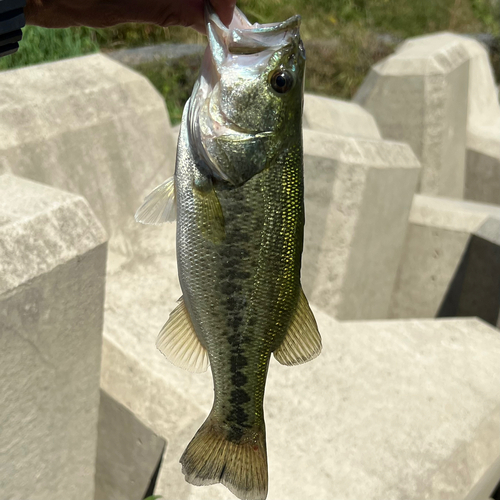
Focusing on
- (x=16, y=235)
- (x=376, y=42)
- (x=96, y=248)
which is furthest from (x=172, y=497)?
(x=376, y=42)

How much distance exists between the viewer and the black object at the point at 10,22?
5.05 feet

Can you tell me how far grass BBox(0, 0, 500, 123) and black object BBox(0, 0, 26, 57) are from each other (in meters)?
4.05

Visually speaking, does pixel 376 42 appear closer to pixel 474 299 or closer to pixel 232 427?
pixel 474 299

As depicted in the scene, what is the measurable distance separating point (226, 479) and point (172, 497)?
2.68 ft

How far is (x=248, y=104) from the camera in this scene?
4.84ft

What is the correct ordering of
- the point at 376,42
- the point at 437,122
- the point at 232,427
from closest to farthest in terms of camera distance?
the point at 232,427 < the point at 437,122 < the point at 376,42

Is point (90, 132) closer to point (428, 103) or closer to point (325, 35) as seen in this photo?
point (428, 103)

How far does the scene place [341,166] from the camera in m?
3.87

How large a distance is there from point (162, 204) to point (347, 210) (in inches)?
99.6

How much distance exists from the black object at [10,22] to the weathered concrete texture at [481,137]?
619cm

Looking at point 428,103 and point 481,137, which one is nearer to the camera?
point 428,103

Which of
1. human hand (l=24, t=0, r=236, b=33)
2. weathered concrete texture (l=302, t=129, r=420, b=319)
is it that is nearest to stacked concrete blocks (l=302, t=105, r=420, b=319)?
weathered concrete texture (l=302, t=129, r=420, b=319)

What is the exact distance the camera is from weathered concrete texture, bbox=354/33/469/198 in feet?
20.0

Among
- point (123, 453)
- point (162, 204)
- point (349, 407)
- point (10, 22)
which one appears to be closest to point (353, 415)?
point (349, 407)
